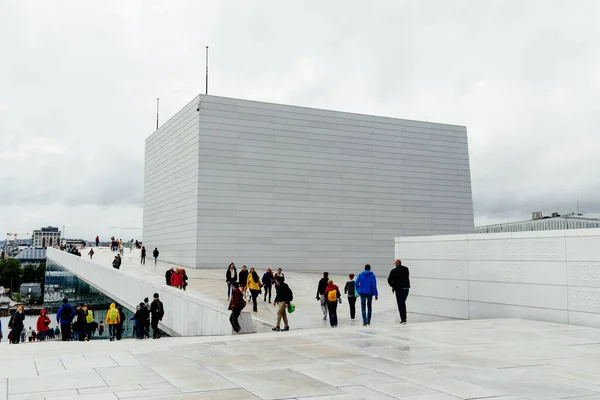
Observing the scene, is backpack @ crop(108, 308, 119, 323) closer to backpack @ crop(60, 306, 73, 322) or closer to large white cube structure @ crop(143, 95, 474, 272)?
backpack @ crop(60, 306, 73, 322)

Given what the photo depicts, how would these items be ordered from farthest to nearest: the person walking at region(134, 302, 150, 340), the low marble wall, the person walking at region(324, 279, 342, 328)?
1. the person walking at region(134, 302, 150, 340)
2. the low marble wall
3. the person walking at region(324, 279, 342, 328)

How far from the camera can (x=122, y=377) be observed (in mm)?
7621

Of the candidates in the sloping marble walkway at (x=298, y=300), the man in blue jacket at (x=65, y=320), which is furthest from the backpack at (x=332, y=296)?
the man in blue jacket at (x=65, y=320)

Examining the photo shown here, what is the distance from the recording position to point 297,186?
3962cm

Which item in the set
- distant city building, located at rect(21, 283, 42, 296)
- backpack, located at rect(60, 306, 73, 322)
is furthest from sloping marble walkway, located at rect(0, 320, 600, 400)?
distant city building, located at rect(21, 283, 42, 296)

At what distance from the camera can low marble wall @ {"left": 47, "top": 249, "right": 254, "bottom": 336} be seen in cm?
1612

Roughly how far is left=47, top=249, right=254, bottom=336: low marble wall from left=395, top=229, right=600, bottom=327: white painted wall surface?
6.60m

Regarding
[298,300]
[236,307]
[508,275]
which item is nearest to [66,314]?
[236,307]

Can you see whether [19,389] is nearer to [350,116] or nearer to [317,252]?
[317,252]

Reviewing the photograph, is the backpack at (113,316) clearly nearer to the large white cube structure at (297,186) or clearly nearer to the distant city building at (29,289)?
the large white cube structure at (297,186)

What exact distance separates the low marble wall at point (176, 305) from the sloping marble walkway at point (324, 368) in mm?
4612

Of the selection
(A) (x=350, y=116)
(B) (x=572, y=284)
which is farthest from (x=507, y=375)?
(A) (x=350, y=116)

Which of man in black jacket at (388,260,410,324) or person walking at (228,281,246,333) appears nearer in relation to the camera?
person walking at (228,281,246,333)

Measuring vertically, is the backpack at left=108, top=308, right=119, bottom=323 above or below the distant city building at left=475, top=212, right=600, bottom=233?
below
